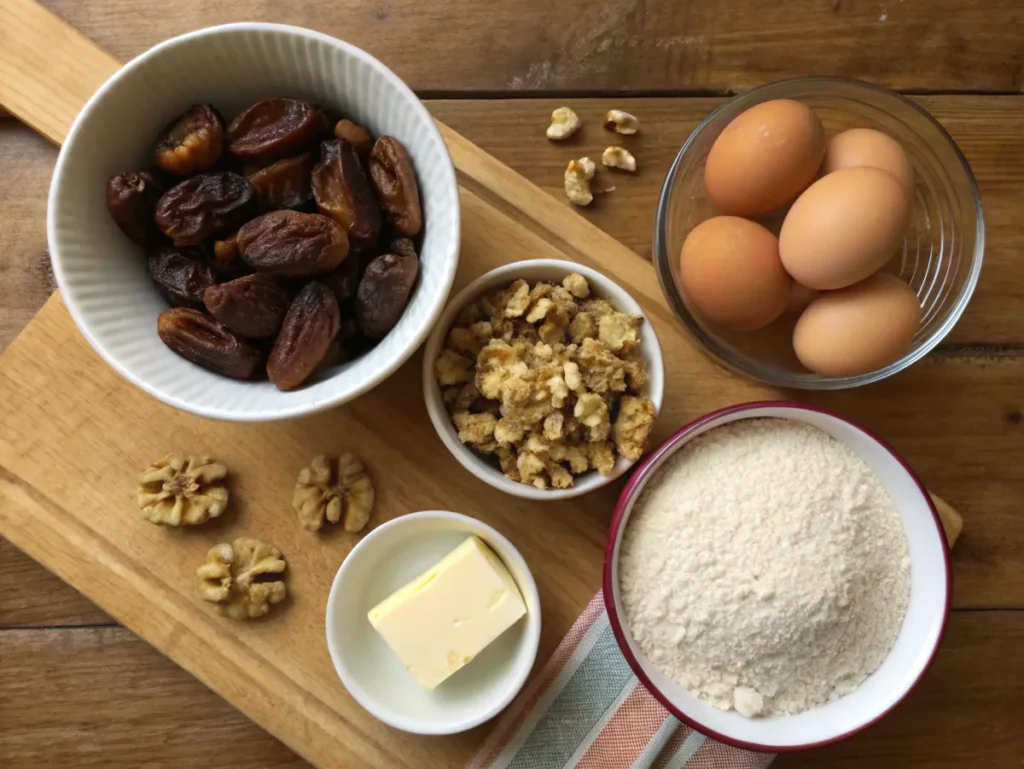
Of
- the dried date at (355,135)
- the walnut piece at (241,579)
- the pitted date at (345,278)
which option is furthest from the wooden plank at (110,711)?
the dried date at (355,135)

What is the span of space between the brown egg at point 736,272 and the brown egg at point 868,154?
0.11m

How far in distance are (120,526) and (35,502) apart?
0.30ft

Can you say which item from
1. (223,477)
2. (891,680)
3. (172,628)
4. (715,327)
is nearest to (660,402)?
(715,327)

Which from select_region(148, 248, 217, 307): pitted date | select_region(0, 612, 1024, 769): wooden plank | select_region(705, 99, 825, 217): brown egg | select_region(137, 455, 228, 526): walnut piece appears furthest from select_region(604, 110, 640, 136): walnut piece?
select_region(0, 612, 1024, 769): wooden plank

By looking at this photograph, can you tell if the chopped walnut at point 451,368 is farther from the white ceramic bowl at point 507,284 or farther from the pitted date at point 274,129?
the pitted date at point 274,129

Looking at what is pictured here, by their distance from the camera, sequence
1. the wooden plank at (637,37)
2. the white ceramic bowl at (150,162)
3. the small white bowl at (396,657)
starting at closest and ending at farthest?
the white ceramic bowl at (150,162) < the small white bowl at (396,657) < the wooden plank at (637,37)

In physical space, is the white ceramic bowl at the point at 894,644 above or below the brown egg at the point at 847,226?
below

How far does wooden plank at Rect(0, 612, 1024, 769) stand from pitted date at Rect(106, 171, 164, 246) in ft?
1.64

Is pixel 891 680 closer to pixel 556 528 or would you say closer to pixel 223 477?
pixel 556 528

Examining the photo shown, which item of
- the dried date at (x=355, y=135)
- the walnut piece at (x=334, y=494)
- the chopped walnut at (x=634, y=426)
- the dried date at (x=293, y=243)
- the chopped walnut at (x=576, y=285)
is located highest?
the dried date at (x=355, y=135)

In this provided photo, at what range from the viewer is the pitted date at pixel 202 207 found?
0.75 metres

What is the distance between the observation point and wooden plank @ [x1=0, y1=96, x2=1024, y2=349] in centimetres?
93

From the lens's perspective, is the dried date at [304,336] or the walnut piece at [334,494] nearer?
the dried date at [304,336]

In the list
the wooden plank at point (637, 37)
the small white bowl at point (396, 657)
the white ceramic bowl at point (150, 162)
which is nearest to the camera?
the white ceramic bowl at point (150, 162)
